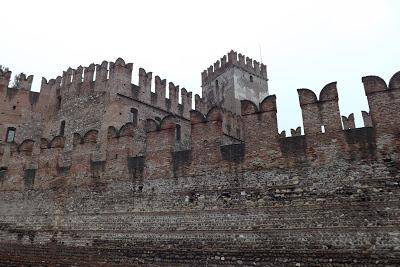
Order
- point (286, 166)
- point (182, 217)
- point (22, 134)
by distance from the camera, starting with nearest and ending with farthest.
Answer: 1. point (286, 166)
2. point (182, 217)
3. point (22, 134)

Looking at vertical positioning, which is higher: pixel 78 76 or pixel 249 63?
pixel 249 63

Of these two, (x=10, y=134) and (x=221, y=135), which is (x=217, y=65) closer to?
(x=10, y=134)

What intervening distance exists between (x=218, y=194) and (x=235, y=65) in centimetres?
2190

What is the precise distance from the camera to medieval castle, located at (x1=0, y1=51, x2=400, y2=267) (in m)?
8.41

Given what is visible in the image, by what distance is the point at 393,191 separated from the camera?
817 cm

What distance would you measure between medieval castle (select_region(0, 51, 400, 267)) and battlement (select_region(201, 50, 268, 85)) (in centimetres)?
1936

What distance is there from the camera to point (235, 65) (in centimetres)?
3045

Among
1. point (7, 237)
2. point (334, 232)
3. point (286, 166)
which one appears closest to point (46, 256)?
point (7, 237)

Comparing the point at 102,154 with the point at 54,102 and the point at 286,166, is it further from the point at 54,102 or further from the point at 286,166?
the point at 54,102

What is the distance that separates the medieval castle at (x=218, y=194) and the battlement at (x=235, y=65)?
19362 millimetres

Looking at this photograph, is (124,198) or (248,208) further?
(124,198)

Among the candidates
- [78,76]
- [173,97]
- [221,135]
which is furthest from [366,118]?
[78,76]

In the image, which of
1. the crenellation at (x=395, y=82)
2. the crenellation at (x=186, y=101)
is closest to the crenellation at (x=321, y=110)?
the crenellation at (x=395, y=82)

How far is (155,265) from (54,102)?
15017 mm
